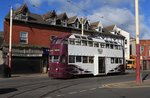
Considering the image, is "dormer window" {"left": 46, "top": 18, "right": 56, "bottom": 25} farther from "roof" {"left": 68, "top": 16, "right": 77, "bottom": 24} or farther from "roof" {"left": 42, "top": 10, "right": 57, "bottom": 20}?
"roof" {"left": 68, "top": 16, "right": 77, "bottom": 24}

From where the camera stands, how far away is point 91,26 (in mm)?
57188

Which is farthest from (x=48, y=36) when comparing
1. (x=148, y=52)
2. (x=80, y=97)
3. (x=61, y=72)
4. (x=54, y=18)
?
(x=148, y=52)

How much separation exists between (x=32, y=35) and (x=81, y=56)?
1418 cm

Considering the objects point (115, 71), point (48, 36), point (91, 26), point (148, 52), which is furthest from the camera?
point (148, 52)

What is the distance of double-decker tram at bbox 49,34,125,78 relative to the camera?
3027cm

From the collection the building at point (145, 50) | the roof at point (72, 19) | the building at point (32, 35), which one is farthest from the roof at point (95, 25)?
the building at point (145, 50)

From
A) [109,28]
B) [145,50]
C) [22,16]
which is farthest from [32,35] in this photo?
[145,50]

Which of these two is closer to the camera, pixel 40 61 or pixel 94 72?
pixel 94 72

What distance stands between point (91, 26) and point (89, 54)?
2422cm

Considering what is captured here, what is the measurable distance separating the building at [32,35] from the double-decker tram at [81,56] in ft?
39.3

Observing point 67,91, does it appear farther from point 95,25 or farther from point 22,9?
point 95,25

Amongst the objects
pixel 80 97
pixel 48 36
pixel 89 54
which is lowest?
pixel 80 97

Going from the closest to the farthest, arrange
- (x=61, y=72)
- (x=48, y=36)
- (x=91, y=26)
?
(x=61, y=72) → (x=48, y=36) → (x=91, y=26)

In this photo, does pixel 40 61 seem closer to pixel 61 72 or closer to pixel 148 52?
pixel 61 72
